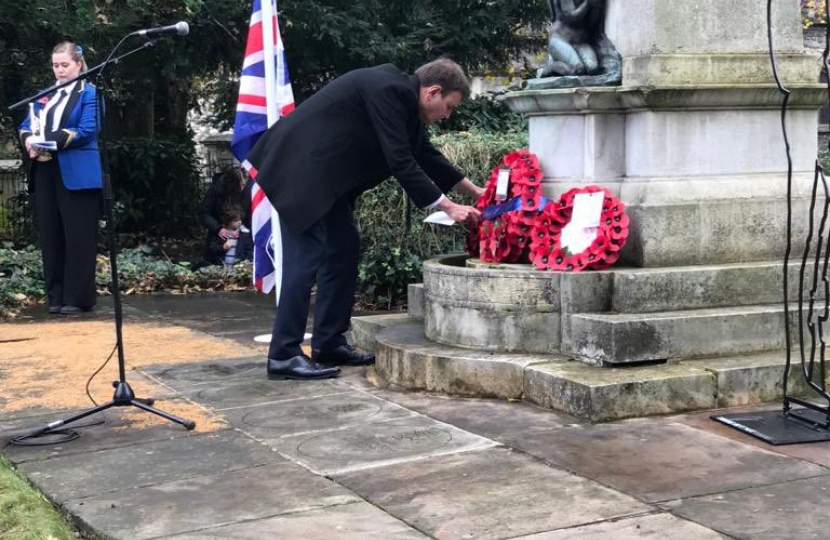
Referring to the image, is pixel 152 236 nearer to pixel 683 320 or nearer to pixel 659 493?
pixel 683 320

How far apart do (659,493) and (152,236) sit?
11801 millimetres

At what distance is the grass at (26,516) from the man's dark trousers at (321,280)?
2050 mm

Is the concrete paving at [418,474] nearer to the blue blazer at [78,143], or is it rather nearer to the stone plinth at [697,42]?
the stone plinth at [697,42]

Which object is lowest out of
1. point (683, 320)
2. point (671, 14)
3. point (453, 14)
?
point (683, 320)

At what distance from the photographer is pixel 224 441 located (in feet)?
16.1

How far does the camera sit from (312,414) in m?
5.34

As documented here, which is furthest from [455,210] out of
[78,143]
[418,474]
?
[78,143]

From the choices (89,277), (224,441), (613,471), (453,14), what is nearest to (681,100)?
(613,471)

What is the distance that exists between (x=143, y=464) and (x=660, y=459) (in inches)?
78.2

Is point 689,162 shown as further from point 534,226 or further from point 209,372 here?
point 209,372

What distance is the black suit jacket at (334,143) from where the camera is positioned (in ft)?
19.4

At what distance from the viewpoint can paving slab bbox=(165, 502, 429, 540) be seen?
12.0 feet

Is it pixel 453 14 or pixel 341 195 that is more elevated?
pixel 453 14

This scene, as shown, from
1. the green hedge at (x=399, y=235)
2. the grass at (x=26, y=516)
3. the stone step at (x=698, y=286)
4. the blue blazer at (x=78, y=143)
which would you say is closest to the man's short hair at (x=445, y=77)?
the stone step at (x=698, y=286)
